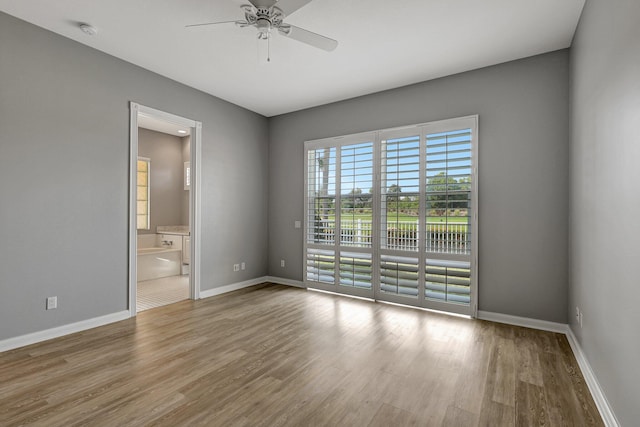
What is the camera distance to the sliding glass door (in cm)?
384

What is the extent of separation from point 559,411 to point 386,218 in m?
2.74

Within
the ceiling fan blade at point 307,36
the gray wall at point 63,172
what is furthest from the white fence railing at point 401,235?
the gray wall at point 63,172

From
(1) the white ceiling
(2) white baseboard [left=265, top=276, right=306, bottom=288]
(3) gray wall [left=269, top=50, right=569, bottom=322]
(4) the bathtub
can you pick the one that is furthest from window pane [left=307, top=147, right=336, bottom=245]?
(4) the bathtub

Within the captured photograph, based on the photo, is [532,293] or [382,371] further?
[532,293]

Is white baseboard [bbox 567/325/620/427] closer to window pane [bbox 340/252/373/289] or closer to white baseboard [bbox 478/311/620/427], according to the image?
white baseboard [bbox 478/311/620/427]

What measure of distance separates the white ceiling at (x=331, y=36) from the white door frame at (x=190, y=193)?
51cm

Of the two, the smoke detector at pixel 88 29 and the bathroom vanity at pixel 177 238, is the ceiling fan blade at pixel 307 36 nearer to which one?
the smoke detector at pixel 88 29

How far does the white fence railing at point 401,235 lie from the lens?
152 inches

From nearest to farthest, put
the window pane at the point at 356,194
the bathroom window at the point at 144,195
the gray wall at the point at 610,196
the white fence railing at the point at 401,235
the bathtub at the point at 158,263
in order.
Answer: the gray wall at the point at 610,196
the white fence railing at the point at 401,235
the window pane at the point at 356,194
the bathtub at the point at 158,263
the bathroom window at the point at 144,195

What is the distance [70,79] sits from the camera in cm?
323

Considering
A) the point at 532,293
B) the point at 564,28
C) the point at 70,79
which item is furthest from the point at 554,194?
the point at 70,79

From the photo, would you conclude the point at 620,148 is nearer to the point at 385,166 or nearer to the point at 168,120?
the point at 385,166

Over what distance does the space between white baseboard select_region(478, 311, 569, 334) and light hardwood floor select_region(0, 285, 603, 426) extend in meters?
0.11

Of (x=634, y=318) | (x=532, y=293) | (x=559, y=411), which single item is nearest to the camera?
(x=634, y=318)
